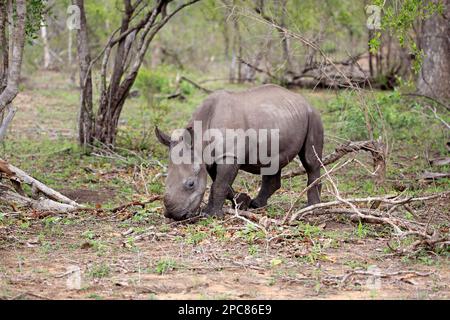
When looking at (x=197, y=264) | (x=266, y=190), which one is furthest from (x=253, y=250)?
(x=266, y=190)

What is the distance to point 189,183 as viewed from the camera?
869cm

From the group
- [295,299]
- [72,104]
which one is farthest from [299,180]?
[72,104]

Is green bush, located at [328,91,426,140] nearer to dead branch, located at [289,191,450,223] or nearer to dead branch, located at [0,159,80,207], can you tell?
dead branch, located at [289,191,450,223]

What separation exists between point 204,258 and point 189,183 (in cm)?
157

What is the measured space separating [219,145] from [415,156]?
555cm

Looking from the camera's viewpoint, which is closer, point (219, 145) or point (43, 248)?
point (43, 248)

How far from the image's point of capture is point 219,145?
8914 mm

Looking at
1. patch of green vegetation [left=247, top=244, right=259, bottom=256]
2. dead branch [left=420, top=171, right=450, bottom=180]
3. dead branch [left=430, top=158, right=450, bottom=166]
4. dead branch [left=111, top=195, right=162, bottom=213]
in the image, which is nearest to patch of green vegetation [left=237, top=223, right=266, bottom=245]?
patch of green vegetation [left=247, top=244, right=259, bottom=256]

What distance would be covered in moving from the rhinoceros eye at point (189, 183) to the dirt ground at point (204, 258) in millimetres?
410

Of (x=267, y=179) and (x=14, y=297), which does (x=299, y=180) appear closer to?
(x=267, y=179)

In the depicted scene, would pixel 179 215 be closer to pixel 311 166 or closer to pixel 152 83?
pixel 311 166

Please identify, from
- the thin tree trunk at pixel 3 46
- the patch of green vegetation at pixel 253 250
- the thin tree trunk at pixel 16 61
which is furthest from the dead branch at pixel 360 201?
the thin tree trunk at pixel 3 46

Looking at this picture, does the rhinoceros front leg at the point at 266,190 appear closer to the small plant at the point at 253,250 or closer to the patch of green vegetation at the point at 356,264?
the small plant at the point at 253,250

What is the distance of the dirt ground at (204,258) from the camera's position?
6.26 metres
